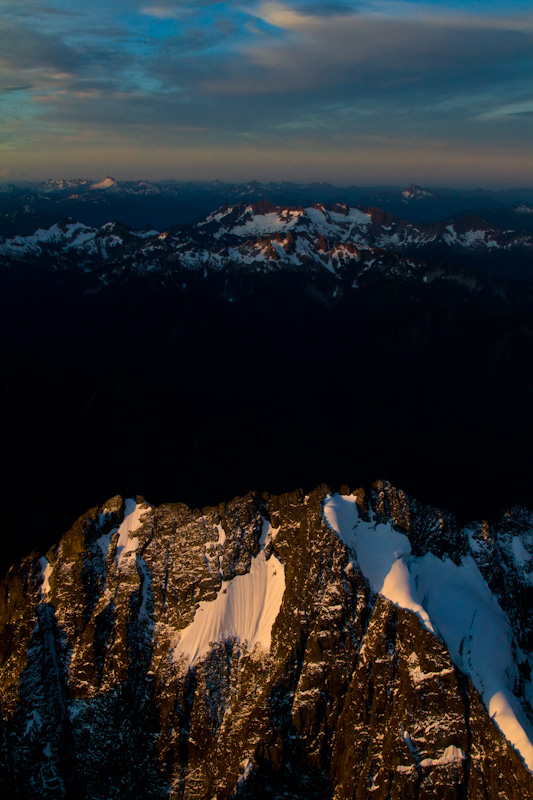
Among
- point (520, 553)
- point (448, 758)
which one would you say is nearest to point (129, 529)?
point (448, 758)

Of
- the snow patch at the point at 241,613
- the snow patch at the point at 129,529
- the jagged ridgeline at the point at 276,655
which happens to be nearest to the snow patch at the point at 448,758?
the jagged ridgeline at the point at 276,655

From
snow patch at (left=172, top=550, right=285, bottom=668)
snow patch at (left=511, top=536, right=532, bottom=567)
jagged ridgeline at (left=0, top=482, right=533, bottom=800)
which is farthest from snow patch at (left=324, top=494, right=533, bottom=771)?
snow patch at (left=172, top=550, right=285, bottom=668)

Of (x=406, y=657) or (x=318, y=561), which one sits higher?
(x=318, y=561)

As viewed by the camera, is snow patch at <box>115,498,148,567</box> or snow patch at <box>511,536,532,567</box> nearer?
snow patch at <box>511,536,532,567</box>

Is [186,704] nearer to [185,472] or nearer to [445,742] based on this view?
[445,742]

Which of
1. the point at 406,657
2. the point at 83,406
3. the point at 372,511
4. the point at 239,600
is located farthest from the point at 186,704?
the point at 83,406

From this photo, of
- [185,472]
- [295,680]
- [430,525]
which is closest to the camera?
[295,680]

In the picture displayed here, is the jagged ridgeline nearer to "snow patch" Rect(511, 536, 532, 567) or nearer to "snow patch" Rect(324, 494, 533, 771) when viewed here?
"snow patch" Rect(324, 494, 533, 771)

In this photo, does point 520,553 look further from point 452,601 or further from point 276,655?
point 276,655
